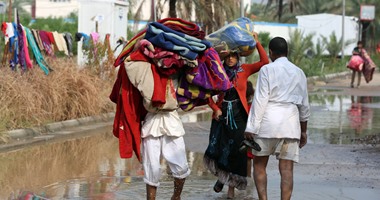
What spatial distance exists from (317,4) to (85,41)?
63539 millimetres

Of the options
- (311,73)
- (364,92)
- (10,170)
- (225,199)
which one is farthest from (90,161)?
(311,73)

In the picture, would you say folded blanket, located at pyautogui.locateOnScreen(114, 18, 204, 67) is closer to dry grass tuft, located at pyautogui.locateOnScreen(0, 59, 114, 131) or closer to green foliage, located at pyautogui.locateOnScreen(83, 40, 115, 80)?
dry grass tuft, located at pyautogui.locateOnScreen(0, 59, 114, 131)

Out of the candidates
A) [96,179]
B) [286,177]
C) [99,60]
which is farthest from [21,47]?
[286,177]

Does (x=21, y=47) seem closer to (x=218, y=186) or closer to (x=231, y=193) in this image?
(x=218, y=186)

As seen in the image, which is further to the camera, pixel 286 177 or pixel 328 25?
pixel 328 25

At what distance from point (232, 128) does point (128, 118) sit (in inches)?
63.6

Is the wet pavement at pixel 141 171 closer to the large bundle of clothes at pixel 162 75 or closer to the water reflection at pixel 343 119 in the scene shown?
the water reflection at pixel 343 119

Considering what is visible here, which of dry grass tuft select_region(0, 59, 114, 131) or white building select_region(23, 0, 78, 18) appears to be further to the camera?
white building select_region(23, 0, 78, 18)

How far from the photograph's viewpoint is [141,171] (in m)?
10.6

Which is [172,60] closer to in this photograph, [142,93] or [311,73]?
[142,93]

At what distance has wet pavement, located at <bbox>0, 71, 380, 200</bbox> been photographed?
9.07m

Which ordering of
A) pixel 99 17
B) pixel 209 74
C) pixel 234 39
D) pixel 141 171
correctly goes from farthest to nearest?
pixel 99 17 < pixel 141 171 < pixel 234 39 < pixel 209 74

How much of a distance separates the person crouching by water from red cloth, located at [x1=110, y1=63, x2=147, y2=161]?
128 cm

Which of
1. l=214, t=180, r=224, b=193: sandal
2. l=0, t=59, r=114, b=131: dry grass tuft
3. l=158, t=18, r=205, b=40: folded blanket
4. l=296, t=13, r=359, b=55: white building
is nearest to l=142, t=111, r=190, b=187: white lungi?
l=158, t=18, r=205, b=40: folded blanket
